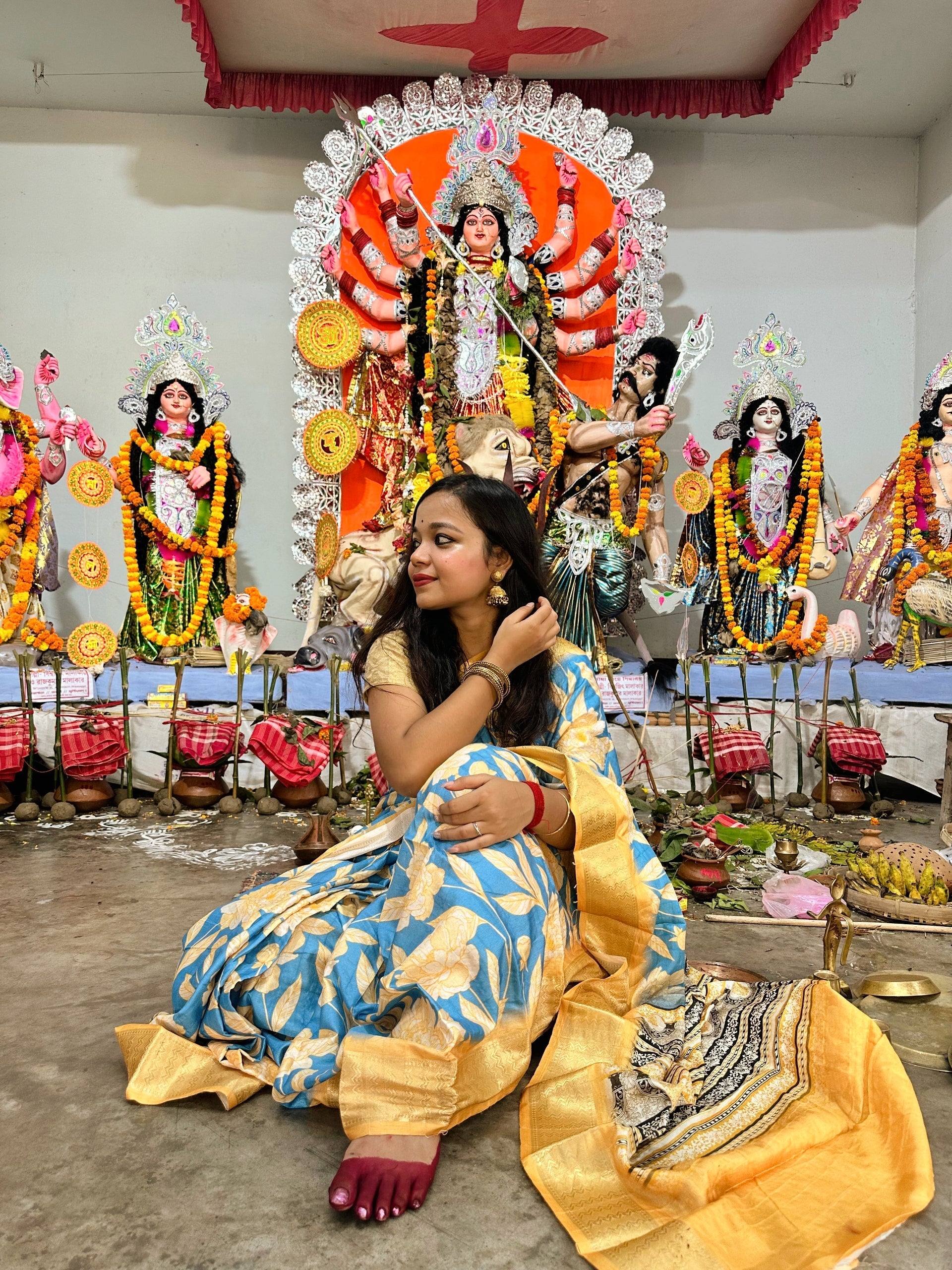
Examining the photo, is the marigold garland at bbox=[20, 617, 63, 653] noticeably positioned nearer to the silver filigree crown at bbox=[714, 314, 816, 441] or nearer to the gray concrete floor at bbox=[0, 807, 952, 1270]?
the gray concrete floor at bbox=[0, 807, 952, 1270]

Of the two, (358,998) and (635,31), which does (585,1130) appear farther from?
(635,31)

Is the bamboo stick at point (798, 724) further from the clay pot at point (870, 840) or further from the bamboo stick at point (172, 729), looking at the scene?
the bamboo stick at point (172, 729)

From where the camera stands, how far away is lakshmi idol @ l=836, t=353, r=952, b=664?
4.86 meters

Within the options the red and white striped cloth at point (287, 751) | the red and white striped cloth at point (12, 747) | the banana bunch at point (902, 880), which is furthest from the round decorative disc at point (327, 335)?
the banana bunch at point (902, 880)

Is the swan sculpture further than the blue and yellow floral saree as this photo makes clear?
Yes

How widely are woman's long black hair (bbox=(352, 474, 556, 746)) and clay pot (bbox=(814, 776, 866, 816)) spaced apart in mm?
2522

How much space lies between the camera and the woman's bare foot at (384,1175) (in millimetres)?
1398

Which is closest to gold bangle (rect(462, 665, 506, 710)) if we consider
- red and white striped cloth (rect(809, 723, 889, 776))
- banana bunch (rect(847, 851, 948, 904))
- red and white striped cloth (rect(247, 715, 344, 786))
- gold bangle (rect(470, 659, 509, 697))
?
gold bangle (rect(470, 659, 509, 697))

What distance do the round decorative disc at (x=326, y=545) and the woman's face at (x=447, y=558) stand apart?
3281 mm

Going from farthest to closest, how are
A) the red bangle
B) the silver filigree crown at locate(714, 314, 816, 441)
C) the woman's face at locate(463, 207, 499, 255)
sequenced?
1. the woman's face at locate(463, 207, 499, 255)
2. the silver filigree crown at locate(714, 314, 816, 441)
3. the red bangle

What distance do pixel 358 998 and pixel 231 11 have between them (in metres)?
5.49

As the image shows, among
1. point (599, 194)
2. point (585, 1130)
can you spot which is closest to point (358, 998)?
point (585, 1130)

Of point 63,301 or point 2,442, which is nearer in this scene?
point 2,442

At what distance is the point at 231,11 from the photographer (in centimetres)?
543
